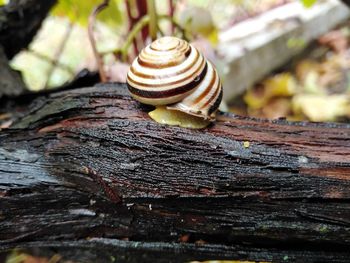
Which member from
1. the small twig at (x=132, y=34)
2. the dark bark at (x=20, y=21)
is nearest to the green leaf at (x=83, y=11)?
the dark bark at (x=20, y=21)

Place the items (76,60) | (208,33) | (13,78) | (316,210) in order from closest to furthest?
(316,210)
(13,78)
(208,33)
(76,60)

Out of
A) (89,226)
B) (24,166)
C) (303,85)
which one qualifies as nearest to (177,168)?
(89,226)

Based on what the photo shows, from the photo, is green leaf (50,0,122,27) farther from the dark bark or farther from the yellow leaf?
the yellow leaf

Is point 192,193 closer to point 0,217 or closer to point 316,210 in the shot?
point 316,210

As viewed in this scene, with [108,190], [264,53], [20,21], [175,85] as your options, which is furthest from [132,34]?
[264,53]

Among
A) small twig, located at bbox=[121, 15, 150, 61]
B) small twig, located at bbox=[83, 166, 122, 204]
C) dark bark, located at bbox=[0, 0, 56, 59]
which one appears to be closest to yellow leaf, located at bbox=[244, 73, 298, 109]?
small twig, located at bbox=[121, 15, 150, 61]

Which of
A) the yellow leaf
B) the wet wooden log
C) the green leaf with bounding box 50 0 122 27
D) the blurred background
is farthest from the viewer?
the yellow leaf

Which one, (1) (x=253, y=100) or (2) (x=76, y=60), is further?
(2) (x=76, y=60)

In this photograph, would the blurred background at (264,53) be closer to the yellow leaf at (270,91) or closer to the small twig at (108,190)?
the yellow leaf at (270,91)
